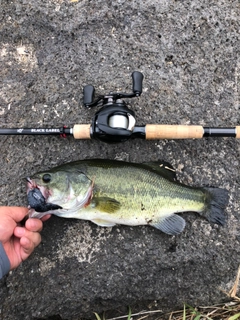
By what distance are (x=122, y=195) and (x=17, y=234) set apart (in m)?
0.89

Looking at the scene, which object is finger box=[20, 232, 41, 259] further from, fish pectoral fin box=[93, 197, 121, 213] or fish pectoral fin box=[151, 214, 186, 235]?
fish pectoral fin box=[151, 214, 186, 235]

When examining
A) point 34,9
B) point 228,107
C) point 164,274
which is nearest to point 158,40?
point 228,107

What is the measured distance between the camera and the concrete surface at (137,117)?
3379 mm

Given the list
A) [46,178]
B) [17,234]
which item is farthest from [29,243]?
[46,178]

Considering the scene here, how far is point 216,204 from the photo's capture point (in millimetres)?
3262

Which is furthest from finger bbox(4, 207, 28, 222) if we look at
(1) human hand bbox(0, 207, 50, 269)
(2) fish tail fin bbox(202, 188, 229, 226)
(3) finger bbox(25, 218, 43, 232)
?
(2) fish tail fin bbox(202, 188, 229, 226)

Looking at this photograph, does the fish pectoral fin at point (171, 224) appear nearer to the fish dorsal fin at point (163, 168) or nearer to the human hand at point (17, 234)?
the fish dorsal fin at point (163, 168)

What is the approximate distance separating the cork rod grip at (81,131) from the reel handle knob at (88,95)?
0.64 ft

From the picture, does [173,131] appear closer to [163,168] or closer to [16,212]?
[163,168]

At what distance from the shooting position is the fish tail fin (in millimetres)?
3252

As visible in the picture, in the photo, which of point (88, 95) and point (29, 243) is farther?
point (88, 95)

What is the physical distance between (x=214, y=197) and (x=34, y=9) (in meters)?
2.33

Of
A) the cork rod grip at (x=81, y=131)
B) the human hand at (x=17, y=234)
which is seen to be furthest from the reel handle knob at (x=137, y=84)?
the human hand at (x=17, y=234)

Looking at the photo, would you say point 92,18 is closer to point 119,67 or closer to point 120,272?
point 119,67
